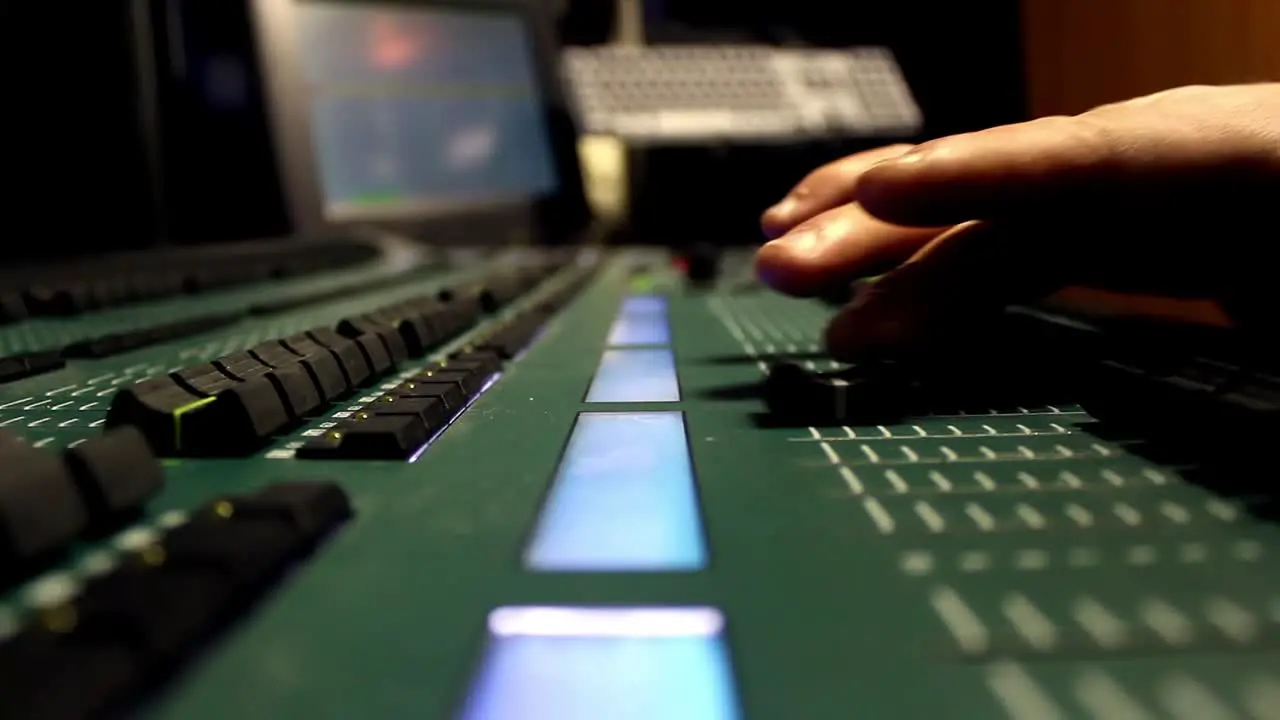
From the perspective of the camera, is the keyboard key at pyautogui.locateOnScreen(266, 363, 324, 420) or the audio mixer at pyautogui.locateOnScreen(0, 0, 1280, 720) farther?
the keyboard key at pyautogui.locateOnScreen(266, 363, 324, 420)

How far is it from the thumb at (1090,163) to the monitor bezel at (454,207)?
4.50ft

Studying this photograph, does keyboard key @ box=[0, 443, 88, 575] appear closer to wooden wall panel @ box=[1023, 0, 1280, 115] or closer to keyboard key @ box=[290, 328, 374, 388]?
keyboard key @ box=[290, 328, 374, 388]

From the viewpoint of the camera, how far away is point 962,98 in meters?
2.12

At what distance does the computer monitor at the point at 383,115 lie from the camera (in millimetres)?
1567

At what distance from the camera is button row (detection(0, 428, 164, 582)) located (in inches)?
9.7

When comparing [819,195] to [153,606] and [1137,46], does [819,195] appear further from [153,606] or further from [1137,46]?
[1137,46]

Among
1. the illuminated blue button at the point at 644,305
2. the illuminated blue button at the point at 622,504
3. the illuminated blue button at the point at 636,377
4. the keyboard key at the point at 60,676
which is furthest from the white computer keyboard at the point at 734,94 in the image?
the keyboard key at the point at 60,676

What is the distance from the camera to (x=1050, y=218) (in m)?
0.48

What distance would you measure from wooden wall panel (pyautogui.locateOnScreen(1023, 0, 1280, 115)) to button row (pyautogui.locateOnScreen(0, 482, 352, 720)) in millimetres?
1140

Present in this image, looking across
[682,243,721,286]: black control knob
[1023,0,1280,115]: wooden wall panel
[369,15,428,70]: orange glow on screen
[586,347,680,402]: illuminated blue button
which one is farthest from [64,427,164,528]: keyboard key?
[369,15,428,70]: orange glow on screen

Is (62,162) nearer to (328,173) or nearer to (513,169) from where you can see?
(328,173)

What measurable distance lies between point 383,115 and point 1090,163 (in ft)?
5.34

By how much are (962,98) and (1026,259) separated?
1.68m

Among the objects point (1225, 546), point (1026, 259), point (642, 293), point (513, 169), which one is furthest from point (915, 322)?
point (513, 169)
